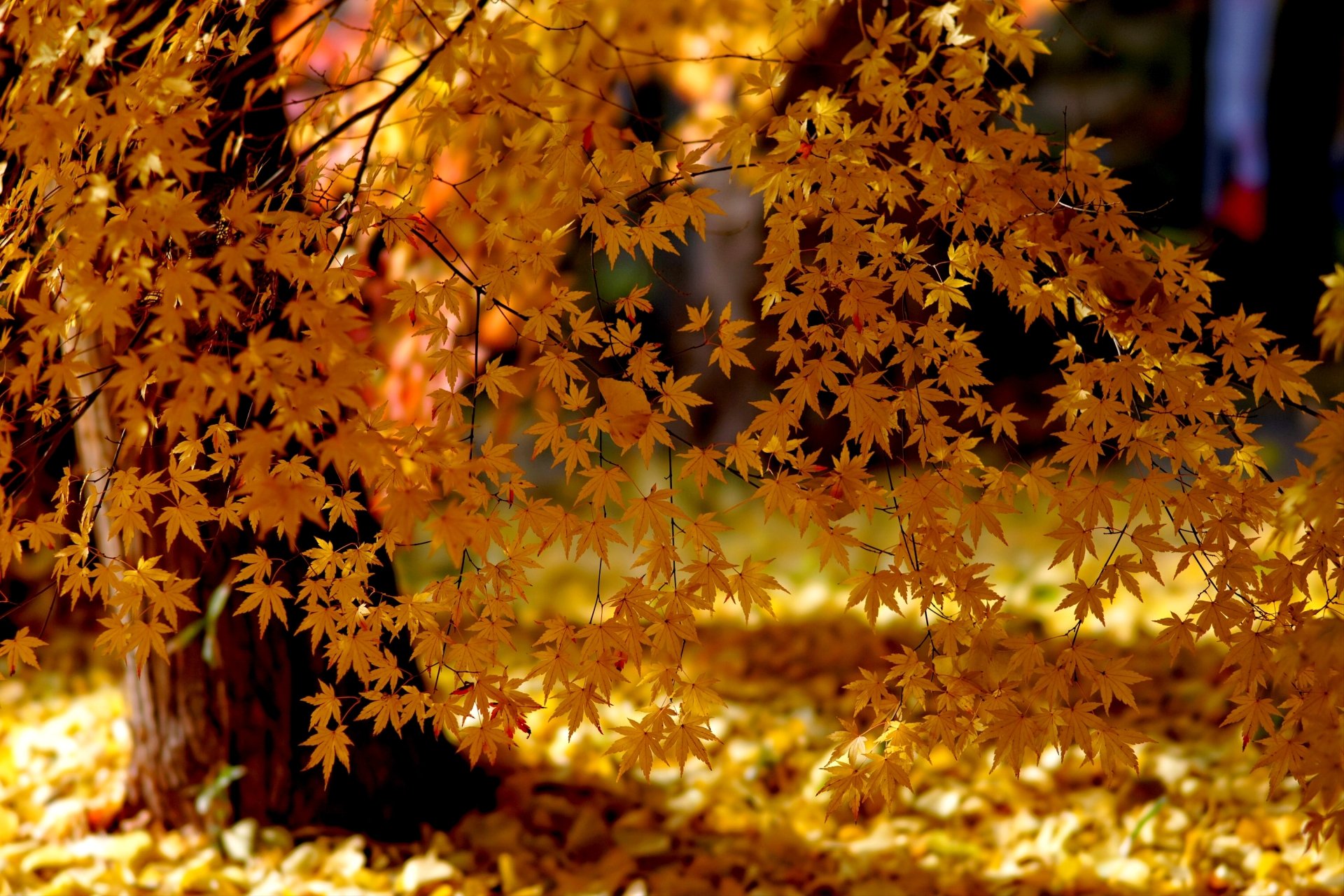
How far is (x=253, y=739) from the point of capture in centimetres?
256

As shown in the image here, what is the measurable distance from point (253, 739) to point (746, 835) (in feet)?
3.93

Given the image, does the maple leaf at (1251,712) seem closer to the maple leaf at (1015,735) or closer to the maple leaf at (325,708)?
the maple leaf at (1015,735)

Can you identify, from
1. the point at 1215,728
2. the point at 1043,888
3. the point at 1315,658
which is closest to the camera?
the point at 1315,658

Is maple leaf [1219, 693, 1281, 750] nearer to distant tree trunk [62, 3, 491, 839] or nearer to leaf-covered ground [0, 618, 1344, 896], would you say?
leaf-covered ground [0, 618, 1344, 896]

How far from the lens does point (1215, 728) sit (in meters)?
3.01

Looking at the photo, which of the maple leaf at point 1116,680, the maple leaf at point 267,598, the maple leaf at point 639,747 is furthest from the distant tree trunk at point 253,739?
the maple leaf at point 1116,680

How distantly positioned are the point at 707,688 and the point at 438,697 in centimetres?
41

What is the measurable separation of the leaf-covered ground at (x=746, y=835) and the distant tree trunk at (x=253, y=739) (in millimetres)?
68

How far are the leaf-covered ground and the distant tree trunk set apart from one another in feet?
0.22

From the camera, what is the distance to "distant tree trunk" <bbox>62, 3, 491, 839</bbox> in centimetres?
251

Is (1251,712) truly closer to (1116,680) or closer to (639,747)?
(1116,680)

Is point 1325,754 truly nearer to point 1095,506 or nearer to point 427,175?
point 1095,506

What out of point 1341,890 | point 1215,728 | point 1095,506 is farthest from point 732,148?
point 1215,728

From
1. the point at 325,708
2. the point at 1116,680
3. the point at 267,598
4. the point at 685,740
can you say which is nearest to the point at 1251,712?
the point at 1116,680
